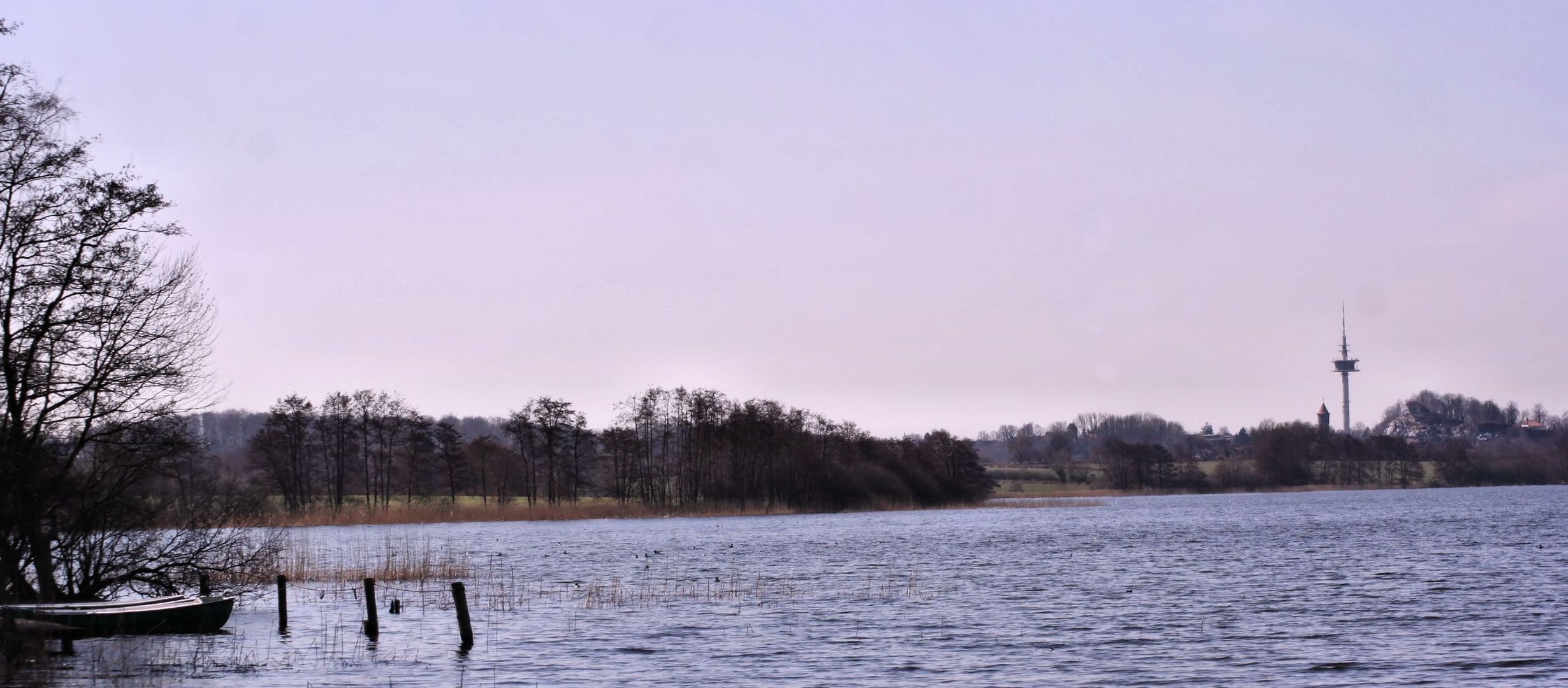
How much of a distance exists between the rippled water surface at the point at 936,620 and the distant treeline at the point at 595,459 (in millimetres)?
36945

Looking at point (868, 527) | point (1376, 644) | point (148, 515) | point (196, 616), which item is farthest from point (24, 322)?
point (868, 527)

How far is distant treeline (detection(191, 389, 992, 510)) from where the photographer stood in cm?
9856

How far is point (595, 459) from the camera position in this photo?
10981 cm

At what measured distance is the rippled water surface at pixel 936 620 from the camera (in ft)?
79.7

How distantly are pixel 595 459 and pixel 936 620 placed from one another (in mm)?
79627

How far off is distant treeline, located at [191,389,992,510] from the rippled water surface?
3694 centimetres

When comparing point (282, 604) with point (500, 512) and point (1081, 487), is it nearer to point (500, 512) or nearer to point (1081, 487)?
point (500, 512)

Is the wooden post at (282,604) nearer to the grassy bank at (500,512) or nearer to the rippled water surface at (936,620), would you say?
the rippled water surface at (936,620)

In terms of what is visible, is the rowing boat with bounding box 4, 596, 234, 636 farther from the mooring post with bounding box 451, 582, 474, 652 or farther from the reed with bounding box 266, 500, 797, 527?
the reed with bounding box 266, 500, 797, 527

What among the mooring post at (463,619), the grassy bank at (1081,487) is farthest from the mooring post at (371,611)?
the grassy bank at (1081,487)

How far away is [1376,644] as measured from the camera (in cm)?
2753

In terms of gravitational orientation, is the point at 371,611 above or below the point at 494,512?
above

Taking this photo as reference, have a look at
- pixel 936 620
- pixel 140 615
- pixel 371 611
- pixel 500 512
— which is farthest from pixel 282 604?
pixel 500 512

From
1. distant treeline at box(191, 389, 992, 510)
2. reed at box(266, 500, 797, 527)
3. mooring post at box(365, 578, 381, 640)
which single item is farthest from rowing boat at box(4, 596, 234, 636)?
distant treeline at box(191, 389, 992, 510)
